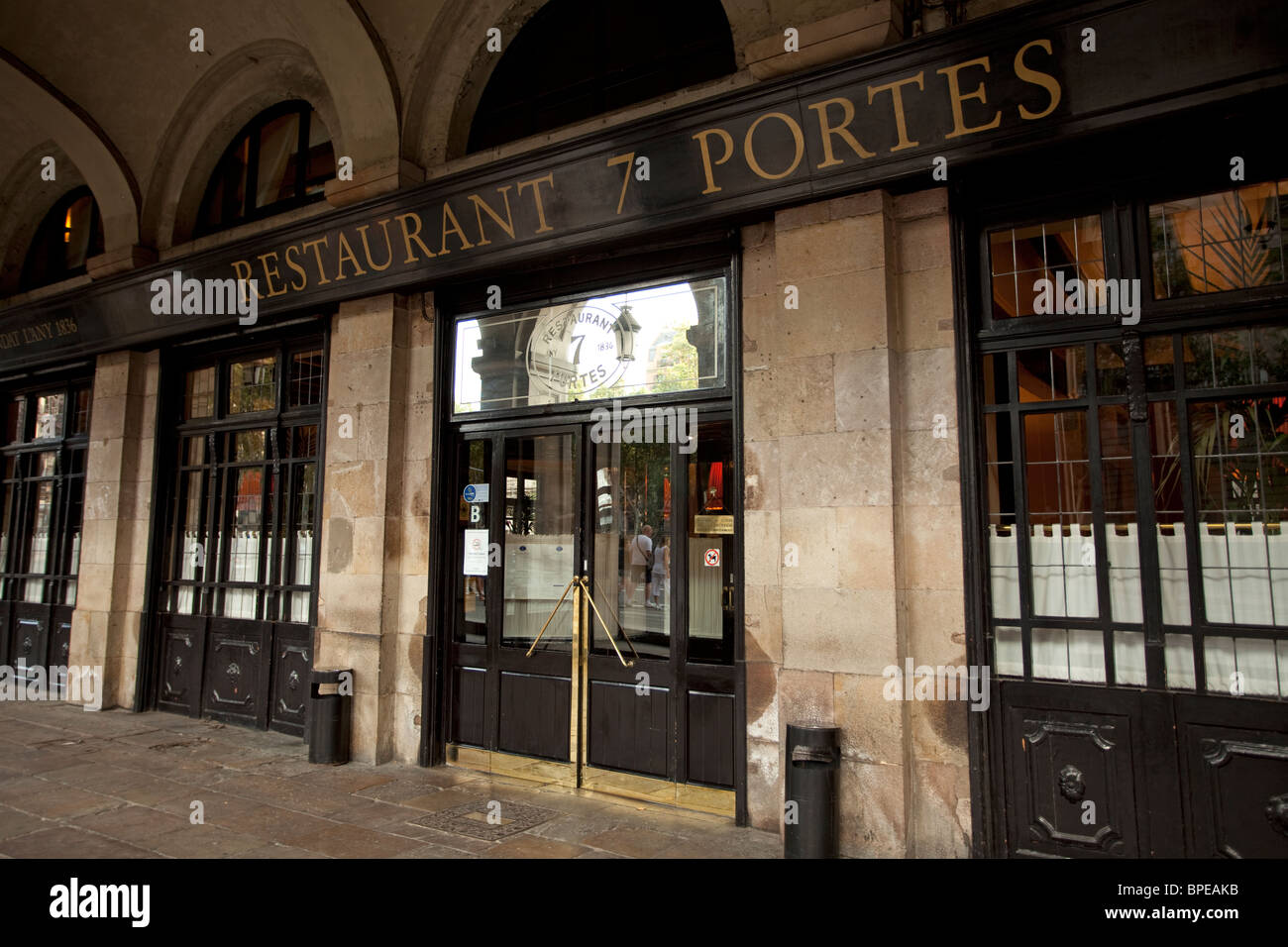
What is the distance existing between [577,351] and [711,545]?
185cm

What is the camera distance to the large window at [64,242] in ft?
32.7

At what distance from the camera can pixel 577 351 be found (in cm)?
616

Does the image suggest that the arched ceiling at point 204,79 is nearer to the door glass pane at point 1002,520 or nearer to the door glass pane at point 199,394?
the door glass pane at point 199,394

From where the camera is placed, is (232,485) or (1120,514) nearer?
(1120,514)

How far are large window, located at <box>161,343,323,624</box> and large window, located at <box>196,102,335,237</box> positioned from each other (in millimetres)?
1572

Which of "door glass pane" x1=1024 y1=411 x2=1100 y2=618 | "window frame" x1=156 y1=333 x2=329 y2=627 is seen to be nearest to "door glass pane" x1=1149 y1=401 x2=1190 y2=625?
"door glass pane" x1=1024 y1=411 x2=1100 y2=618

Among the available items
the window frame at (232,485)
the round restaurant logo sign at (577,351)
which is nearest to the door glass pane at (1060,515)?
the round restaurant logo sign at (577,351)

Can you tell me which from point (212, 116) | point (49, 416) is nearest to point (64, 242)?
point (49, 416)

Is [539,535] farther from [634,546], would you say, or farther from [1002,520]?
[1002,520]

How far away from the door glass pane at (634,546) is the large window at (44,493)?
7080mm

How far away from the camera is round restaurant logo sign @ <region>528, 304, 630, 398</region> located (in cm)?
598

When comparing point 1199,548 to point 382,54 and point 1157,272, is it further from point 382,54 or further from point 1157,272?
point 382,54

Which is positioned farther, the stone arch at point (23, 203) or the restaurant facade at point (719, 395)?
the stone arch at point (23, 203)
